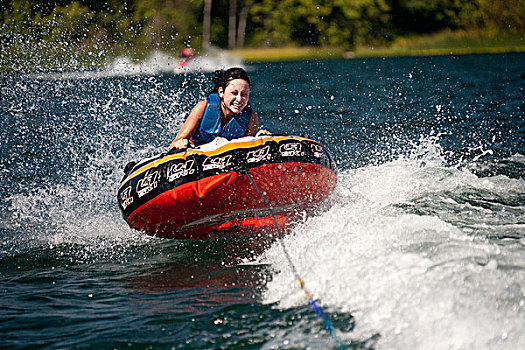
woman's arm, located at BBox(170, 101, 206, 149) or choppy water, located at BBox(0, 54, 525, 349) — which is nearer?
choppy water, located at BBox(0, 54, 525, 349)

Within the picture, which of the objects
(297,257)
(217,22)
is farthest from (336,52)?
(297,257)

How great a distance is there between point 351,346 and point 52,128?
358 inches

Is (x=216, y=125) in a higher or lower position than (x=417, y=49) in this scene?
lower

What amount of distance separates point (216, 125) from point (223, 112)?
13cm

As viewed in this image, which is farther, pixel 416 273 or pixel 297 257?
pixel 297 257

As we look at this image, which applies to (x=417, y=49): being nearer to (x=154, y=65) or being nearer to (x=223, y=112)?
(x=154, y=65)

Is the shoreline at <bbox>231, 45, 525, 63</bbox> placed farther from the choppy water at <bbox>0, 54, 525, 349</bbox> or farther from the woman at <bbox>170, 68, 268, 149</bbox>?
the woman at <bbox>170, 68, 268, 149</bbox>

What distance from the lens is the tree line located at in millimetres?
17609

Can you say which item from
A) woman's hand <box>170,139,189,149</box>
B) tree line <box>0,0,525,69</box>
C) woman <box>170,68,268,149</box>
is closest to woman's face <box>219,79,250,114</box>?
woman <box>170,68,268,149</box>

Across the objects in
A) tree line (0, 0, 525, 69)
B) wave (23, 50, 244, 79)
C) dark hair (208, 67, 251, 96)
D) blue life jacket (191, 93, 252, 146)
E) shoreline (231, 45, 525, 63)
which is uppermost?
tree line (0, 0, 525, 69)

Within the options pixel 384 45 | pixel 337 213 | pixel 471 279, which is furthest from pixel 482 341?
pixel 384 45

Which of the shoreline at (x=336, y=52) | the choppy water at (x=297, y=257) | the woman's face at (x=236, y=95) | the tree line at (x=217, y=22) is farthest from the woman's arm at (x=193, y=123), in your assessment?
the shoreline at (x=336, y=52)

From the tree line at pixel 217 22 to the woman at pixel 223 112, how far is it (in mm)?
12481

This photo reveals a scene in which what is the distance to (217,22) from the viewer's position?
19719mm
